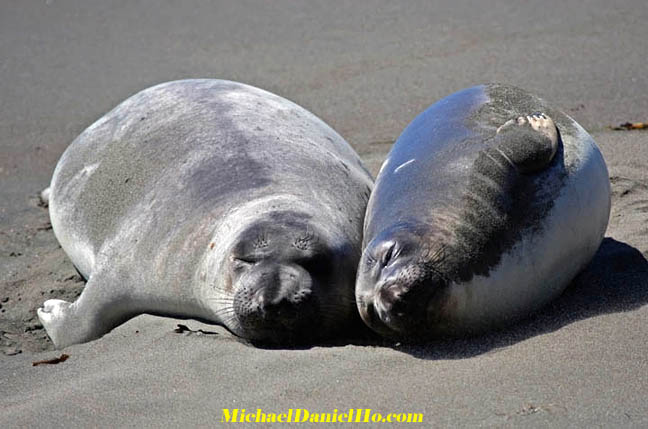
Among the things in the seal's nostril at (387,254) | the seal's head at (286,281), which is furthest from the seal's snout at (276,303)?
the seal's nostril at (387,254)

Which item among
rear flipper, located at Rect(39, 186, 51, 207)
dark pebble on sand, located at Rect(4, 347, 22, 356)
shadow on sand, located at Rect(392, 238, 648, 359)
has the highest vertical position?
shadow on sand, located at Rect(392, 238, 648, 359)

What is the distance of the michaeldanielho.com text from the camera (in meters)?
2.82

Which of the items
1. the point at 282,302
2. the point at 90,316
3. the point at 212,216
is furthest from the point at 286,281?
the point at 90,316

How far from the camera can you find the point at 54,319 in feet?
14.6

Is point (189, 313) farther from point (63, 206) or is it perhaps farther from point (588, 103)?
point (588, 103)

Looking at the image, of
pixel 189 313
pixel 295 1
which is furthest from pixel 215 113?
pixel 295 1

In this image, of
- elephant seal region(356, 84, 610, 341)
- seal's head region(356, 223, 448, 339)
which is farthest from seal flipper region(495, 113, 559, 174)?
seal's head region(356, 223, 448, 339)

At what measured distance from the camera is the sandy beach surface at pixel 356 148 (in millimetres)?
3000

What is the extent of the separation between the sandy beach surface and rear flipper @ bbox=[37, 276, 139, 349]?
118 millimetres

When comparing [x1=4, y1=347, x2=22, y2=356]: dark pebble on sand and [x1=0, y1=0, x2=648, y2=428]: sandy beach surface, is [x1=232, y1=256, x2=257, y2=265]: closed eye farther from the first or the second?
[x1=4, y1=347, x2=22, y2=356]: dark pebble on sand

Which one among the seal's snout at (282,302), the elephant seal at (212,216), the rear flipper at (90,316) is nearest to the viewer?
the seal's snout at (282,302)

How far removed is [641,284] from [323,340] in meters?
1.12

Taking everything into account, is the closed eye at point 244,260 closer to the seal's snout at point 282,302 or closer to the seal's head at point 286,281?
the seal's head at point 286,281

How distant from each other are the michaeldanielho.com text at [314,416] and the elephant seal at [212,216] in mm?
591
